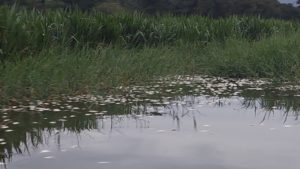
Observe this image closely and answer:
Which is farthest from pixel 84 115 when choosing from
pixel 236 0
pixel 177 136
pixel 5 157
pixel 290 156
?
pixel 236 0

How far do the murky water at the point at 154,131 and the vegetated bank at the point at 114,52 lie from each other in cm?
52

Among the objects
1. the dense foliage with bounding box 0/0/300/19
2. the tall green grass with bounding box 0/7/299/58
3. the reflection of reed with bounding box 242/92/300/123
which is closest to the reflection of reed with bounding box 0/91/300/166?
the reflection of reed with bounding box 242/92/300/123

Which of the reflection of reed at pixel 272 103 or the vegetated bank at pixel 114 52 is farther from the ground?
the vegetated bank at pixel 114 52

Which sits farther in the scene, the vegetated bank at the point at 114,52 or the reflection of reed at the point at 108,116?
the vegetated bank at the point at 114,52

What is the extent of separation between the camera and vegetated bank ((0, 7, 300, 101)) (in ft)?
31.1

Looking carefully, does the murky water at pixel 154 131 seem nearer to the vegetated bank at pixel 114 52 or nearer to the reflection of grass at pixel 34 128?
the reflection of grass at pixel 34 128

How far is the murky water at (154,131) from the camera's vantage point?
584cm

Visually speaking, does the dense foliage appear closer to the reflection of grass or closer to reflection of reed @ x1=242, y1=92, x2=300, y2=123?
reflection of reed @ x1=242, y1=92, x2=300, y2=123

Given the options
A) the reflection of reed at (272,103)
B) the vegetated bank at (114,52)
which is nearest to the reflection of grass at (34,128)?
the vegetated bank at (114,52)

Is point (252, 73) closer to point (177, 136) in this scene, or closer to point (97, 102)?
point (97, 102)

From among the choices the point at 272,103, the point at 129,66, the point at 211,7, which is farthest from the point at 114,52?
the point at 211,7

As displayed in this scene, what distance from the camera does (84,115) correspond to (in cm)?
810

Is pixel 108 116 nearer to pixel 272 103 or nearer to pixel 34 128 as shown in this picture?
pixel 34 128

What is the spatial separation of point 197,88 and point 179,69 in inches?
75.9
